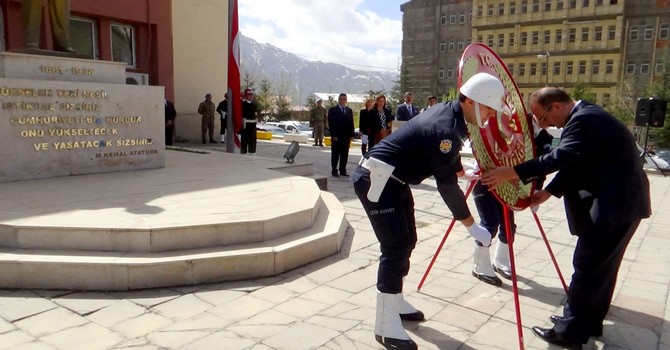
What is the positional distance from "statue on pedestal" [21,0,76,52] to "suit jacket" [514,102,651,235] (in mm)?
7399

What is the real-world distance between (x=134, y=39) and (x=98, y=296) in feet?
47.4

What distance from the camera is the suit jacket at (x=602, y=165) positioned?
3.15 m

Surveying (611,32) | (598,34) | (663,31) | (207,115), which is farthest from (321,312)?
(663,31)

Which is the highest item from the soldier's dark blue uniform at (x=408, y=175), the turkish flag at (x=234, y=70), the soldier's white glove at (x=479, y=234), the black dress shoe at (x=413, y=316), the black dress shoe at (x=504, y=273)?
the turkish flag at (x=234, y=70)

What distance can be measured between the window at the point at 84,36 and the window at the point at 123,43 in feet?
2.38

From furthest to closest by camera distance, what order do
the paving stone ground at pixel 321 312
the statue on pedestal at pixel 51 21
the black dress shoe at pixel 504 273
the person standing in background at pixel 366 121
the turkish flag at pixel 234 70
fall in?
1. the turkish flag at pixel 234 70
2. the person standing in background at pixel 366 121
3. the statue on pedestal at pixel 51 21
4. the black dress shoe at pixel 504 273
5. the paving stone ground at pixel 321 312

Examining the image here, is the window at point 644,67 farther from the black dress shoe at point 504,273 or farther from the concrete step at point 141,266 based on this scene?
the concrete step at point 141,266

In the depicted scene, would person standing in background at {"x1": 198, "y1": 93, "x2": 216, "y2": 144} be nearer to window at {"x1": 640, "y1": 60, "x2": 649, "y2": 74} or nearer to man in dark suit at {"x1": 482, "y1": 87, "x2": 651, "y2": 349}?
man in dark suit at {"x1": 482, "y1": 87, "x2": 651, "y2": 349}

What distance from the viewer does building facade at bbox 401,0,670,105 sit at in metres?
52.8

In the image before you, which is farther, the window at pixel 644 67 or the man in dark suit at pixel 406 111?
the window at pixel 644 67

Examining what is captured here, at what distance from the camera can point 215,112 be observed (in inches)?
709

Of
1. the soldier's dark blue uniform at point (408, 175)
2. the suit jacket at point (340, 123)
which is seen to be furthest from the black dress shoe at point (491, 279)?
the suit jacket at point (340, 123)

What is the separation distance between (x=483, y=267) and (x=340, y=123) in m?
6.26

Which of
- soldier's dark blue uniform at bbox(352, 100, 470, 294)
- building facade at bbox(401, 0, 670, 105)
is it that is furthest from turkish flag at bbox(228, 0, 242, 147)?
building facade at bbox(401, 0, 670, 105)
